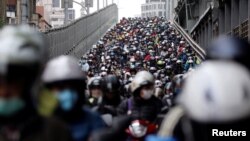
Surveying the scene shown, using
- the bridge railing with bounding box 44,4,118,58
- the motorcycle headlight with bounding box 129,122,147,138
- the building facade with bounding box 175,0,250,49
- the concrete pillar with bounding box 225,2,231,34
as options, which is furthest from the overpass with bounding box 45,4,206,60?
the motorcycle headlight with bounding box 129,122,147,138

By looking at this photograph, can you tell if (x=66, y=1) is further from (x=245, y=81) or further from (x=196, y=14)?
(x=245, y=81)

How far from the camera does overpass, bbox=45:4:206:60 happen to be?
32.3 metres

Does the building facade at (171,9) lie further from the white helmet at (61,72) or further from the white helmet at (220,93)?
the white helmet at (220,93)

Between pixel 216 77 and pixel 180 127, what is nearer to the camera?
pixel 216 77

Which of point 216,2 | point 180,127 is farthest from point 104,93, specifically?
point 216,2

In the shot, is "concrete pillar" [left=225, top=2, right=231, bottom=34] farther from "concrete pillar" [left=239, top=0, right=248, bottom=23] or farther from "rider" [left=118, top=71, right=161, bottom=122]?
"rider" [left=118, top=71, right=161, bottom=122]

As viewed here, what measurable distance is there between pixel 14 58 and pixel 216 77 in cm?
90

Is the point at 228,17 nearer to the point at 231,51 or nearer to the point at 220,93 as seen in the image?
the point at 231,51

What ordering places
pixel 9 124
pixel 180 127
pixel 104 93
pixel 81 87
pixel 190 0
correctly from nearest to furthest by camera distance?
pixel 9 124 → pixel 180 127 → pixel 81 87 → pixel 104 93 → pixel 190 0

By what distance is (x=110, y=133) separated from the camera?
531cm

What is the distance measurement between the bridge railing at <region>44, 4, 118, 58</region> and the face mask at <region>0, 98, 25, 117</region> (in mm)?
25081

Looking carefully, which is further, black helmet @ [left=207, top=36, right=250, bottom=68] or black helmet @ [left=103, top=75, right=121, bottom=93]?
black helmet @ [left=103, top=75, right=121, bottom=93]

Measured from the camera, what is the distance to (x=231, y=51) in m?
3.84

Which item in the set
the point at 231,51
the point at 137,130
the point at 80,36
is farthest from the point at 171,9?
the point at 231,51
